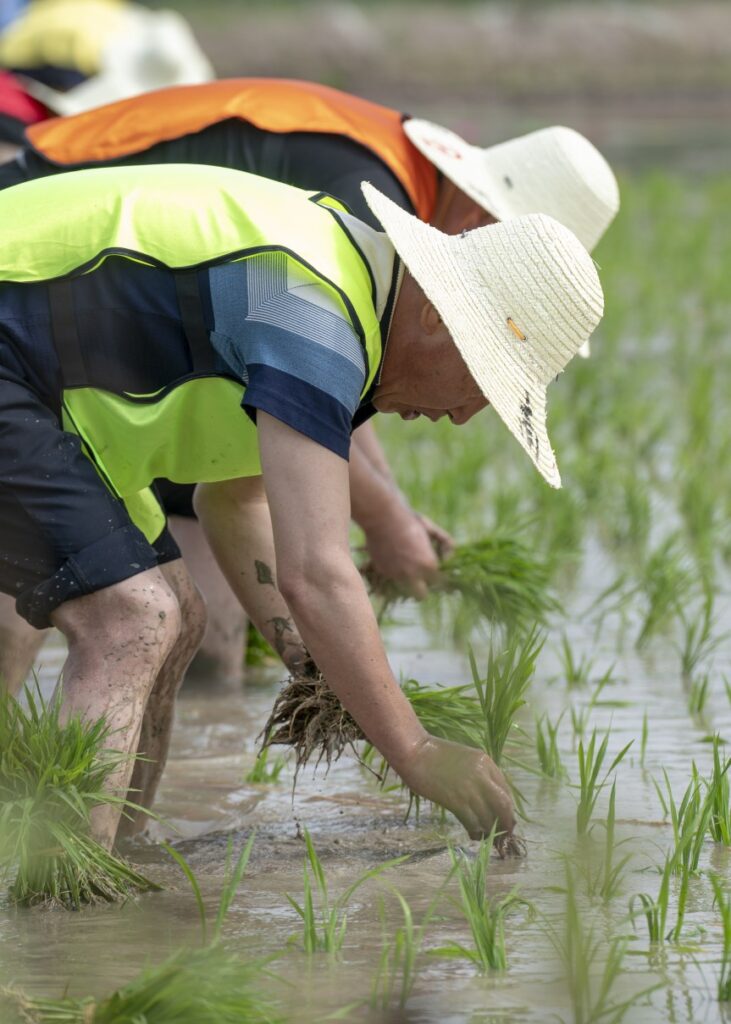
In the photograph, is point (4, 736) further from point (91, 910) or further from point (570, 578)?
point (570, 578)

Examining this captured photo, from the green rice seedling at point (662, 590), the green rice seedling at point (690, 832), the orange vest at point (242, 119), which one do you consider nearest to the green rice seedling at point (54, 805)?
the green rice seedling at point (690, 832)

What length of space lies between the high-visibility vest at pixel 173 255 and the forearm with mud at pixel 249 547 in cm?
40

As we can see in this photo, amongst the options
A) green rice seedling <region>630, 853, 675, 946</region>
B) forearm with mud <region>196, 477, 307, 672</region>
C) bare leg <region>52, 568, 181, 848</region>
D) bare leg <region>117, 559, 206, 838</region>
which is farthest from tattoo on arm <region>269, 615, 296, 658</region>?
green rice seedling <region>630, 853, 675, 946</region>

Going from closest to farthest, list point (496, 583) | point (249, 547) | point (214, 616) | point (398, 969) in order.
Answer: point (398, 969)
point (249, 547)
point (496, 583)
point (214, 616)

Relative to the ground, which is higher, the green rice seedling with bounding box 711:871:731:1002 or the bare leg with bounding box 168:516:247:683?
the bare leg with bounding box 168:516:247:683

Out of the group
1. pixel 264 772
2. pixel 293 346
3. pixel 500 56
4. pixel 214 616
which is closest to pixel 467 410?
pixel 293 346

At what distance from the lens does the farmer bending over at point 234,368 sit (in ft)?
7.42

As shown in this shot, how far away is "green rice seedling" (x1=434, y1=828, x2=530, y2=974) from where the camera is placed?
7.07 ft

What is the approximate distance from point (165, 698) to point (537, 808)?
0.63 meters

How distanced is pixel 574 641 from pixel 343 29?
2075 centimetres

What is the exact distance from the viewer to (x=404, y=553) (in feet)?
11.4

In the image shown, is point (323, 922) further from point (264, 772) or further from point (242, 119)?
point (242, 119)

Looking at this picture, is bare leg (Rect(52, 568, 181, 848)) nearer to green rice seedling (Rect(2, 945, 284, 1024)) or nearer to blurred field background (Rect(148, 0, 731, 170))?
green rice seedling (Rect(2, 945, 284, 1024))

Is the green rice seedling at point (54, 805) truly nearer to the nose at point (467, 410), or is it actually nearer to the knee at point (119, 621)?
the knee at point (119, 621)
